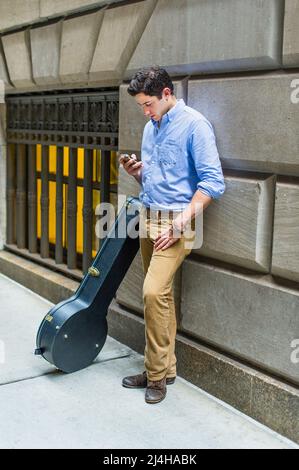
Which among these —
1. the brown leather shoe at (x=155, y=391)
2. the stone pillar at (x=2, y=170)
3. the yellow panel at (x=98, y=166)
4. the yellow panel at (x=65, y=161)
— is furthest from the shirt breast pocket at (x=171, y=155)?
the stone pillar at (x=2, y=170)

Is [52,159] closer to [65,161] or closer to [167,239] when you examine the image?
[65,161]

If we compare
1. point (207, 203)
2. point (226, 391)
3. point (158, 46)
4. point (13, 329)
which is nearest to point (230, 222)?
point (207, 203)

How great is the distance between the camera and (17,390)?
428cm

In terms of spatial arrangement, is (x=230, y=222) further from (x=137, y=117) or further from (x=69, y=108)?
(x=69, y=108)

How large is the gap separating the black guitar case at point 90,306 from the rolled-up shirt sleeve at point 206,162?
71 centimetres

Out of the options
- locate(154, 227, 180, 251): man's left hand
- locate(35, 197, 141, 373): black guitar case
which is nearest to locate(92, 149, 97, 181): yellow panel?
locate(35, 197, 141, 373): black guitar case

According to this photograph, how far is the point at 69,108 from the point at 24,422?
3.20m

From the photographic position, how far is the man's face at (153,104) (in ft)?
12.7

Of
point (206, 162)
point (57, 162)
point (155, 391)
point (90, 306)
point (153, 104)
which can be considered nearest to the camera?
point (206, 162)

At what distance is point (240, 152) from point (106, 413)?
178cm

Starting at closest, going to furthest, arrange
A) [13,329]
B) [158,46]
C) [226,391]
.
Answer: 1. [226,391]
2. [158,46]
3. [13,329]

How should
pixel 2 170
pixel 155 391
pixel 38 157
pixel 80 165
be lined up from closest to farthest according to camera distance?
pixel 155 391
pixel 80 165
pixel 38 157
pixel 2 170

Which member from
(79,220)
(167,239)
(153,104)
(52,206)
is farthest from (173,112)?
(52,206)

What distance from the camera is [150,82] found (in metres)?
3.80
